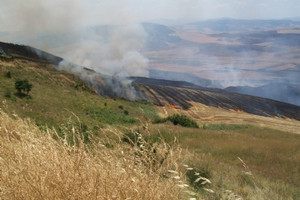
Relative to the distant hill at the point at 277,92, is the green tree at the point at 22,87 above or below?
below

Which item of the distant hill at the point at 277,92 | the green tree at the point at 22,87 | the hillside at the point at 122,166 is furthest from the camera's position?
the distant hill at the point at 277,92

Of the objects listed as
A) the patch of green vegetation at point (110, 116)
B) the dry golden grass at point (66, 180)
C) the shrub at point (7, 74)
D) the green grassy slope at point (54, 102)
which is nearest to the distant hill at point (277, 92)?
the green grassy slope at point (54, 102)

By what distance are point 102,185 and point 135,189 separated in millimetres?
452

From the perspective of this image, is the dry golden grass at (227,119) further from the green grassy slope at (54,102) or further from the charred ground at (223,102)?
the green grassy slope at (54,102)

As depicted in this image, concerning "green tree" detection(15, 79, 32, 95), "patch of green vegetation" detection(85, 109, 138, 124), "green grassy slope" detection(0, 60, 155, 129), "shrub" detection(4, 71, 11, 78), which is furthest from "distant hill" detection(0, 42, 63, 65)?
"patch of green vegetation" detection(85, 109, 138, 124)

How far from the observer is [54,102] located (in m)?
30.9

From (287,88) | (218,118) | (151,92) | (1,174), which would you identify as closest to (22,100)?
(1,174)

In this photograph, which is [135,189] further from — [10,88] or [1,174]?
[10,88]

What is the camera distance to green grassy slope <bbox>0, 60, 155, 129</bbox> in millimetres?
24172

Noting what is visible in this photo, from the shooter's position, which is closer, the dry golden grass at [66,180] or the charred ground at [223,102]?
the dry golden grass at [66,180]

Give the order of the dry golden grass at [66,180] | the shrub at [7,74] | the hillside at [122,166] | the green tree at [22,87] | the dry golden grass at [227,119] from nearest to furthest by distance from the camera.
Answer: the dry golden grass at [66,180] < the hillside at [122,166] < the green tree at [22,87] < the shrub at [7,74] < the dry golden grass at [227,119]

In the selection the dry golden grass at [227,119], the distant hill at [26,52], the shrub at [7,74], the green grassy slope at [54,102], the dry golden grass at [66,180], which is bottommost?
the dry golden grass at [227,119]


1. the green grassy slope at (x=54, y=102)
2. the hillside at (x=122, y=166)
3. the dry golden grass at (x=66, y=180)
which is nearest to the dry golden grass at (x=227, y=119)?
the green grassy slope at (x=54, y=102)

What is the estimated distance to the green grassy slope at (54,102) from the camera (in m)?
24.2
